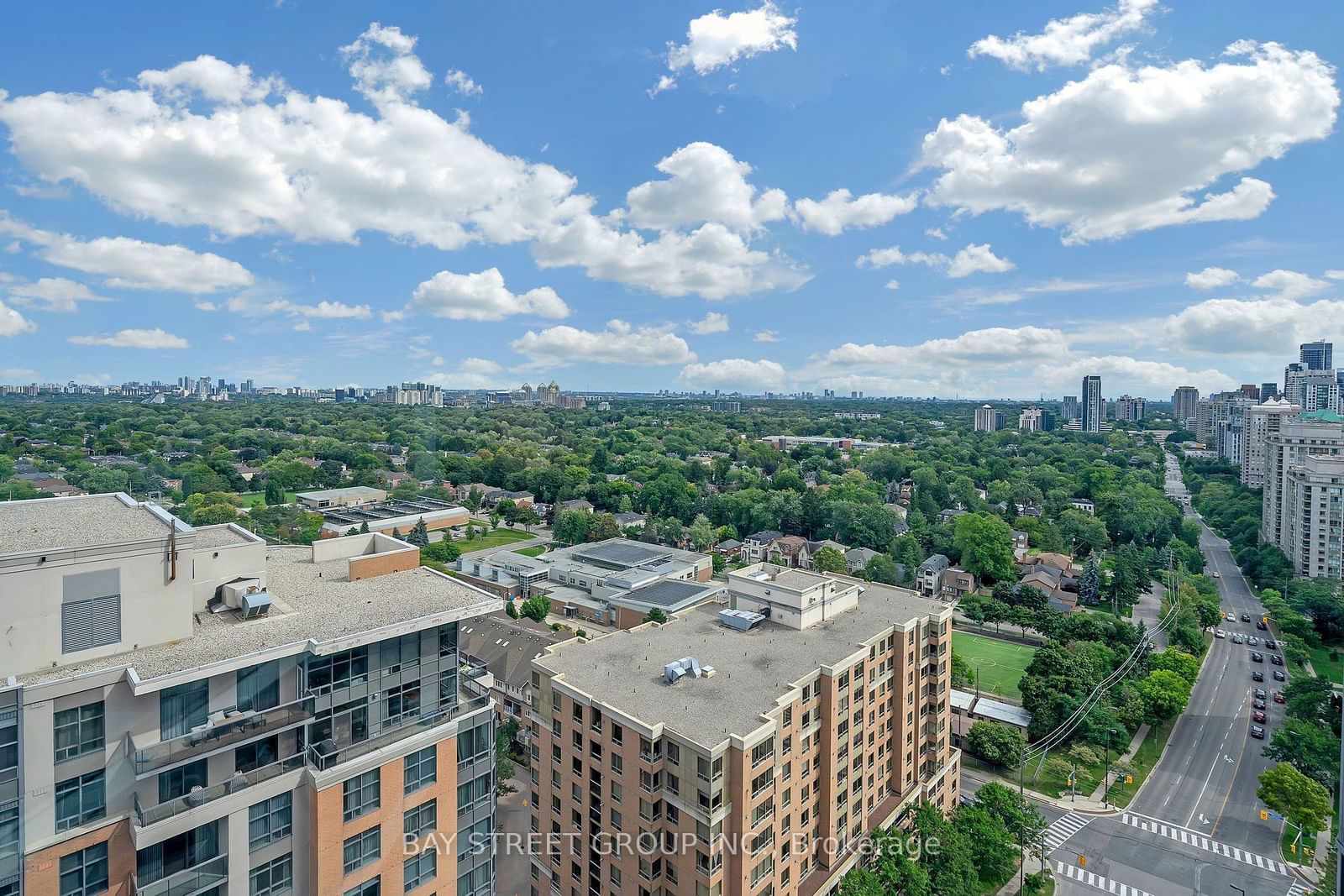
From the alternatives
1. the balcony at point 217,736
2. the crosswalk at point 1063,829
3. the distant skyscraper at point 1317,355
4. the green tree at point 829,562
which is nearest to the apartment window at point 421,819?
the balcony at point 217,736

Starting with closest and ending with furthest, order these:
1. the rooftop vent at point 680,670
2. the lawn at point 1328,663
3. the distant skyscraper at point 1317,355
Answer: the rooftop vent at point 680,670 < the lawn at point 1328,663 < the distant skyscraper at point 1317,355

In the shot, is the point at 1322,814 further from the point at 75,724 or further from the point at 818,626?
the point at 75,724

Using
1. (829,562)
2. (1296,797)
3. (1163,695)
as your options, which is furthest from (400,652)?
(829,562)

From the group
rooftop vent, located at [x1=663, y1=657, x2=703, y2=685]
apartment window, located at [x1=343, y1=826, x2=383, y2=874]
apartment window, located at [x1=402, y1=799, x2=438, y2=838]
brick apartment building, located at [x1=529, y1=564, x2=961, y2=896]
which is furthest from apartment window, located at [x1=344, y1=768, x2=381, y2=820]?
rooftop vent, located at [x1=663, y1=657, x2=703, y2=685]

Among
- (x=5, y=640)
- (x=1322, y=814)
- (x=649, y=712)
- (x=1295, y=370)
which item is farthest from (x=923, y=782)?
(x=1295, y=370)

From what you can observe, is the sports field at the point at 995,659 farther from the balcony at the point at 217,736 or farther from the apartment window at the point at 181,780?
the apartment window at the point at 181,780

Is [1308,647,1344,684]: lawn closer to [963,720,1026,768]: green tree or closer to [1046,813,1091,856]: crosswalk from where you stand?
[963,720,1026,768]: green tree
